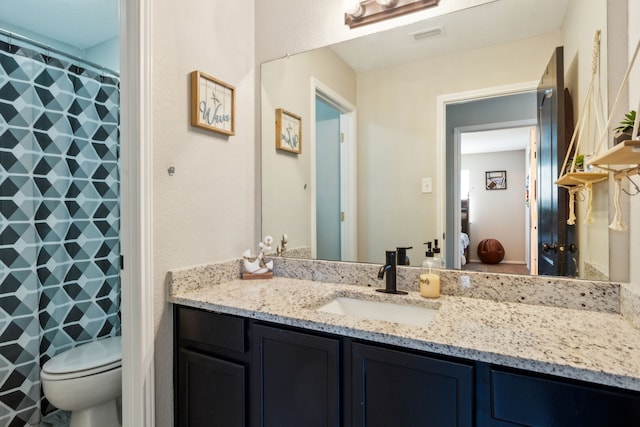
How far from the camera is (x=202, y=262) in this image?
1.41m

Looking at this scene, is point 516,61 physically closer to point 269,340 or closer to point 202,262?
point 269,340

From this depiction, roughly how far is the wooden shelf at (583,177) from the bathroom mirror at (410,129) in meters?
0.07

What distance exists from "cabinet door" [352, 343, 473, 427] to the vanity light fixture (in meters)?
1.35

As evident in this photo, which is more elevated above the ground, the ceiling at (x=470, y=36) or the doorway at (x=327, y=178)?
the ceiling at (x=470, y=36)

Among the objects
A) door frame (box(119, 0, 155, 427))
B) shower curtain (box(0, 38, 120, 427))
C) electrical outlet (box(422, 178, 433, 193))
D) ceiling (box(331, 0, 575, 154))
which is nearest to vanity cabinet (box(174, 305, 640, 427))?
door frame (box(119, 0, 155, 427))

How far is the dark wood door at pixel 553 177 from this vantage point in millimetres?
1115

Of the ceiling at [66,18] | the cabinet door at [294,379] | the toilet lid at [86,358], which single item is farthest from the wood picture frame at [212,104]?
the toilet lid at [86,358]

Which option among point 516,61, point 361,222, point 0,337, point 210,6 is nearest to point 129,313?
point 361,222

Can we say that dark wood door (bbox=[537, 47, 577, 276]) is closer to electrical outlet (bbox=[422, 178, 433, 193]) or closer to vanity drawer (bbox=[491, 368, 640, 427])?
electrical outlet (bbox=[422, 178, 433, 193])

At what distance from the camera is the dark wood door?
112 centimetres

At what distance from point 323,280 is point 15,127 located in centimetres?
183

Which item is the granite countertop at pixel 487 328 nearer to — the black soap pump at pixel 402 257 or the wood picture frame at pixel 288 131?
the black soap pump at pixel 402 257

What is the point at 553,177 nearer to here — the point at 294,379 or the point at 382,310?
the point at 382,310

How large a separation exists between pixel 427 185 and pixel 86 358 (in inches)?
72.8
